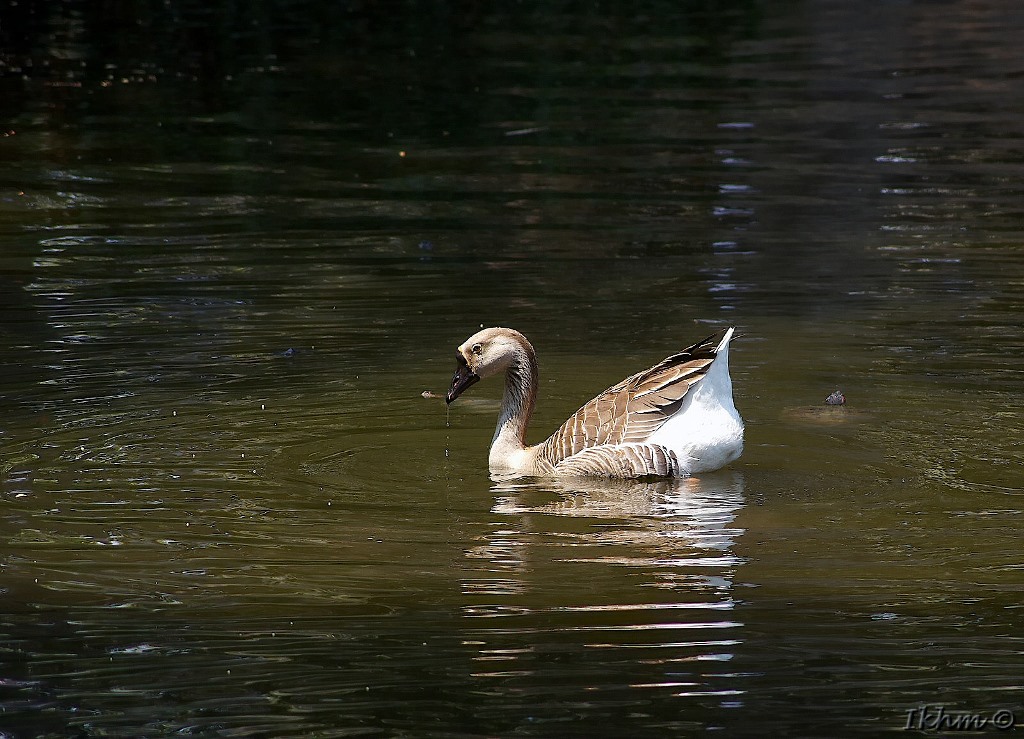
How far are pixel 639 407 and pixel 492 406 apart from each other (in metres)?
2.49

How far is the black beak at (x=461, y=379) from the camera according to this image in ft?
34.7

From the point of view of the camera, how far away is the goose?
9789mm

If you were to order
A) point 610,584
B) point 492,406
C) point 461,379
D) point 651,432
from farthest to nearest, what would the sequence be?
point 492,406 → point 461,379 → point 651,432 → point 610,584

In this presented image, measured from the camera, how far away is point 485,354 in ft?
35.0

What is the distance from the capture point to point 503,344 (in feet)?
35.0

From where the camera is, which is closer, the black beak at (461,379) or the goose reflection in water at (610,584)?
the goose reflection in water at (610,584)

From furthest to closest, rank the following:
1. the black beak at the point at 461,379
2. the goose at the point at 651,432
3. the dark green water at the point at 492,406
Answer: the black beak at the point at 461,379 → the goose at the point at 651,432 → the dark green water at the point at 492,406

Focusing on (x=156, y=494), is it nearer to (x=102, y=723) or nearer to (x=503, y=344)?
(x=503, y=344)

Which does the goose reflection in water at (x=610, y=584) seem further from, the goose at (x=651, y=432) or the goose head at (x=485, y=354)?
the goose head at (x=485, y=354)

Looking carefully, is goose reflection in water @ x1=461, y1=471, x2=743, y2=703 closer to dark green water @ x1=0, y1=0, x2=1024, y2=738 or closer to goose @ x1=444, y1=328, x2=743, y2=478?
dark green water @ x1=0, y1=0, x2=1024, y2=738

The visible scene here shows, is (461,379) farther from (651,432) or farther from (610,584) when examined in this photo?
(610,584)

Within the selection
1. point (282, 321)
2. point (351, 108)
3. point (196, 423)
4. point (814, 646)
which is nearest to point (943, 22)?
point (351, 108)

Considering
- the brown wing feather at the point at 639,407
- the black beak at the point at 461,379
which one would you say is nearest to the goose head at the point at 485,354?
the black beak at the point at 461,379

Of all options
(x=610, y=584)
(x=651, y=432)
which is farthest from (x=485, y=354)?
(x=610, y=584)
